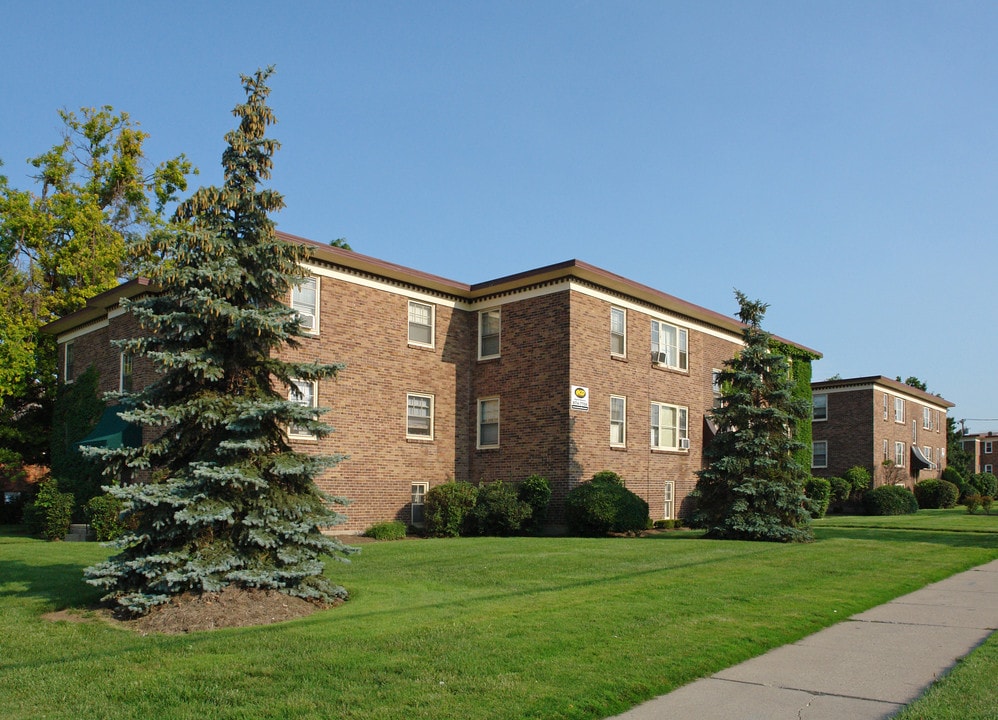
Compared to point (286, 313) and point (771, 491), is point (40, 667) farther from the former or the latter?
point (771, 491)

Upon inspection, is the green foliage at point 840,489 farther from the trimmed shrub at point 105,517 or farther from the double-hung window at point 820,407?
the trimmed shrub at point 105,517

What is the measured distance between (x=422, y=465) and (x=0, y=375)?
1348 cm

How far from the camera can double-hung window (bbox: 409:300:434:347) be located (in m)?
24.9

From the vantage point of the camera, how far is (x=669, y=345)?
94.2ft

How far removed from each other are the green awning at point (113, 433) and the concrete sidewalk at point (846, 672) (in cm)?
1767

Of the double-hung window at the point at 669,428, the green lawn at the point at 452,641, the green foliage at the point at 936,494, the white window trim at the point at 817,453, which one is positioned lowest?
the green foliage at the point at 936,494

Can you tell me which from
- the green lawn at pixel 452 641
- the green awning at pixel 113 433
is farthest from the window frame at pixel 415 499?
the green lawn at pixel 452 641

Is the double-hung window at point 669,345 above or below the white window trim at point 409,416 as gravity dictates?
above

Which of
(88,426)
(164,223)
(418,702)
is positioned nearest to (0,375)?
(88,426)

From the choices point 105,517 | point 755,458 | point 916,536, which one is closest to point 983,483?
point 916,536

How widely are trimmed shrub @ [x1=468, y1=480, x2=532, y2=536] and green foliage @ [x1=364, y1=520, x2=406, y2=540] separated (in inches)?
78.8

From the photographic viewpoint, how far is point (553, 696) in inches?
249

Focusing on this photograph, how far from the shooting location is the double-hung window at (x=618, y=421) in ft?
84.3

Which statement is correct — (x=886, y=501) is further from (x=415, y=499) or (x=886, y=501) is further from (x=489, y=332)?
(x=415, y=499)
